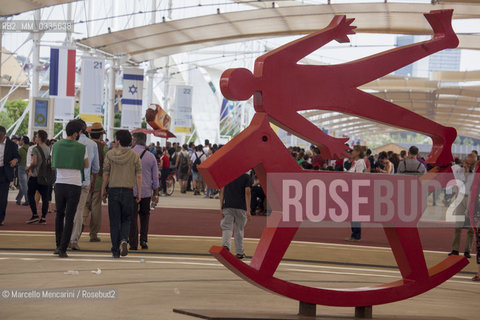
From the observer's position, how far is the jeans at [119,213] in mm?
9461

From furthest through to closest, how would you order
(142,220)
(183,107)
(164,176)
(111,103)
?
1. (183,107)
2. (111,103)
3. (164,176)
4. (142,220)

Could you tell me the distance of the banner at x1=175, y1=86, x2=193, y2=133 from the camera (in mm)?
33094

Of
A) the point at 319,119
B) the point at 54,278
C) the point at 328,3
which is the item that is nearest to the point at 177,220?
the point at 54,278

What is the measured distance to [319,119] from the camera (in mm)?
72750

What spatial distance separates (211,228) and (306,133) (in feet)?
26.9

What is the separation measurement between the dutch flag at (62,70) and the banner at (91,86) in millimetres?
1982

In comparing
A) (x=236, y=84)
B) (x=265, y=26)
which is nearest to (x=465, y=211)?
(x=236, y=84)

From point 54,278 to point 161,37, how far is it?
2357 centimetres

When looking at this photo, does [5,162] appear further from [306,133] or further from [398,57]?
[398,57]

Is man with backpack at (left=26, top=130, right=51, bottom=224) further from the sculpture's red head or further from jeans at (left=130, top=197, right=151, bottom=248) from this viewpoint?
the sculpture's red head

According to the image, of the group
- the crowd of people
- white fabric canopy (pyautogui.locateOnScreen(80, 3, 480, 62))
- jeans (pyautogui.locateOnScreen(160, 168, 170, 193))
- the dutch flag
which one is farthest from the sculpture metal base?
white fabric canopy (pyautogui.locateOnScreen(80, 3, 480, 62))

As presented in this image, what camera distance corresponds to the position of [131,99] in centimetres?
2856

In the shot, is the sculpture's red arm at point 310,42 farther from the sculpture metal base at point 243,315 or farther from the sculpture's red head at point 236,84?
the sculpture metal base at point 243,315

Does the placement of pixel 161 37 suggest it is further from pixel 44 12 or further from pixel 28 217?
pixel 28 217
